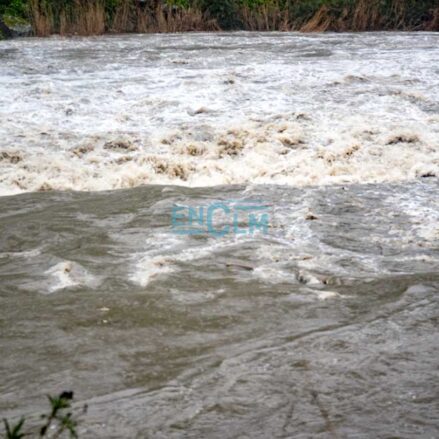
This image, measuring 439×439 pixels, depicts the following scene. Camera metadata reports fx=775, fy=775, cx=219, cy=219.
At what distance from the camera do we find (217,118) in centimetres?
947

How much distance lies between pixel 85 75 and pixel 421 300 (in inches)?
312

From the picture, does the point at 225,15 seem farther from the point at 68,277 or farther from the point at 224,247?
the point at 68,277

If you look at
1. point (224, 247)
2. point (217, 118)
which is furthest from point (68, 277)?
point (217, 118)

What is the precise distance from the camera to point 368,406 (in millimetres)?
3355

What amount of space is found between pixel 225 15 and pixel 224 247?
13012 millimetres

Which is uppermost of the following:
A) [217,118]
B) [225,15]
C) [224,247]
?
[225,15]

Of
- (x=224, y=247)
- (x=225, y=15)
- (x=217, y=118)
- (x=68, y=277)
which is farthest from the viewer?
(x=225, y=15)

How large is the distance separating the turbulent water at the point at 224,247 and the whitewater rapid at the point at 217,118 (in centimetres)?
3

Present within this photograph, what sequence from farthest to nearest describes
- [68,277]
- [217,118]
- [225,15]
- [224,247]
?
[225,15] < [217,118] < [224,247] < [68,277]

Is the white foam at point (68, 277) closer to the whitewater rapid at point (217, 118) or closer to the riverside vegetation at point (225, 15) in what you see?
the whitewater rapid at point (217, 118)

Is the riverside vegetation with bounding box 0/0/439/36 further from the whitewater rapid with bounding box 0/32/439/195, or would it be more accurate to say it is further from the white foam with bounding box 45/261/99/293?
the white foam with bounding box 45/261/99/293

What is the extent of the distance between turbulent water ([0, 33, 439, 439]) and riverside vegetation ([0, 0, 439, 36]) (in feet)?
14.9

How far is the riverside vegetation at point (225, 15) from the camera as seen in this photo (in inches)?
656

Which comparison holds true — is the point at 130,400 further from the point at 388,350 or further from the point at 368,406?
the point at 388,350
